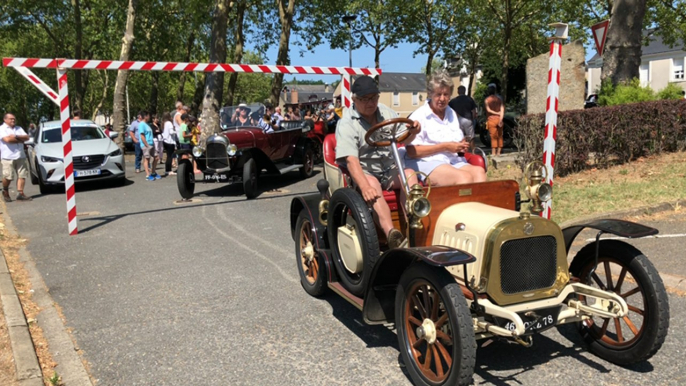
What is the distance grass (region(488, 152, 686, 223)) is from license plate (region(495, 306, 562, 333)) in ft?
13.6

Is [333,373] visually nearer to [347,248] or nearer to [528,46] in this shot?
[347,248]

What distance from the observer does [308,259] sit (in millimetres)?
5402

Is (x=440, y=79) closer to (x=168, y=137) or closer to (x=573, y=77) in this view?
(x=573, y=77)

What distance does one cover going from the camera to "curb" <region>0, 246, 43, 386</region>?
12.7 ft

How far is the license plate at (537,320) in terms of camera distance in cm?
337

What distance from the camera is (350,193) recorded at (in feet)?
14.3

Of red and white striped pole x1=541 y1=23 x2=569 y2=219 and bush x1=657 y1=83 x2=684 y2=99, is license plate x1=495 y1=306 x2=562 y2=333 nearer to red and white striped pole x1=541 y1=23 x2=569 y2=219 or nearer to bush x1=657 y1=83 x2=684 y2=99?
red and white striped pole x1=541 y1=23 x2=569 y2=219

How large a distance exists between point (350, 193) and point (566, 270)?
5.25 ft

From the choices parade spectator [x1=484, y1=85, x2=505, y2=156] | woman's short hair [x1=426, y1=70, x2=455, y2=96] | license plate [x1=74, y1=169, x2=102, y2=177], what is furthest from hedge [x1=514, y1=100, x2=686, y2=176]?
license plate [x1=74, y1=169, x2=102, y2=177]

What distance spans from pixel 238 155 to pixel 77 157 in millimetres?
4319

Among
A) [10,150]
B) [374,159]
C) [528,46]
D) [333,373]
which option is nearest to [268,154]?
[10,150]

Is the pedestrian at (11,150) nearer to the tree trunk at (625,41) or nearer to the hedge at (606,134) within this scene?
the hedge at (606,134)

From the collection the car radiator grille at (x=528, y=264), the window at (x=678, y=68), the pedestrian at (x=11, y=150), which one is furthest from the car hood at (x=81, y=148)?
the window at (x=678, y=68)

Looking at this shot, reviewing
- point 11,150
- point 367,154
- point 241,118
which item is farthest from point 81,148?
point 367,154
